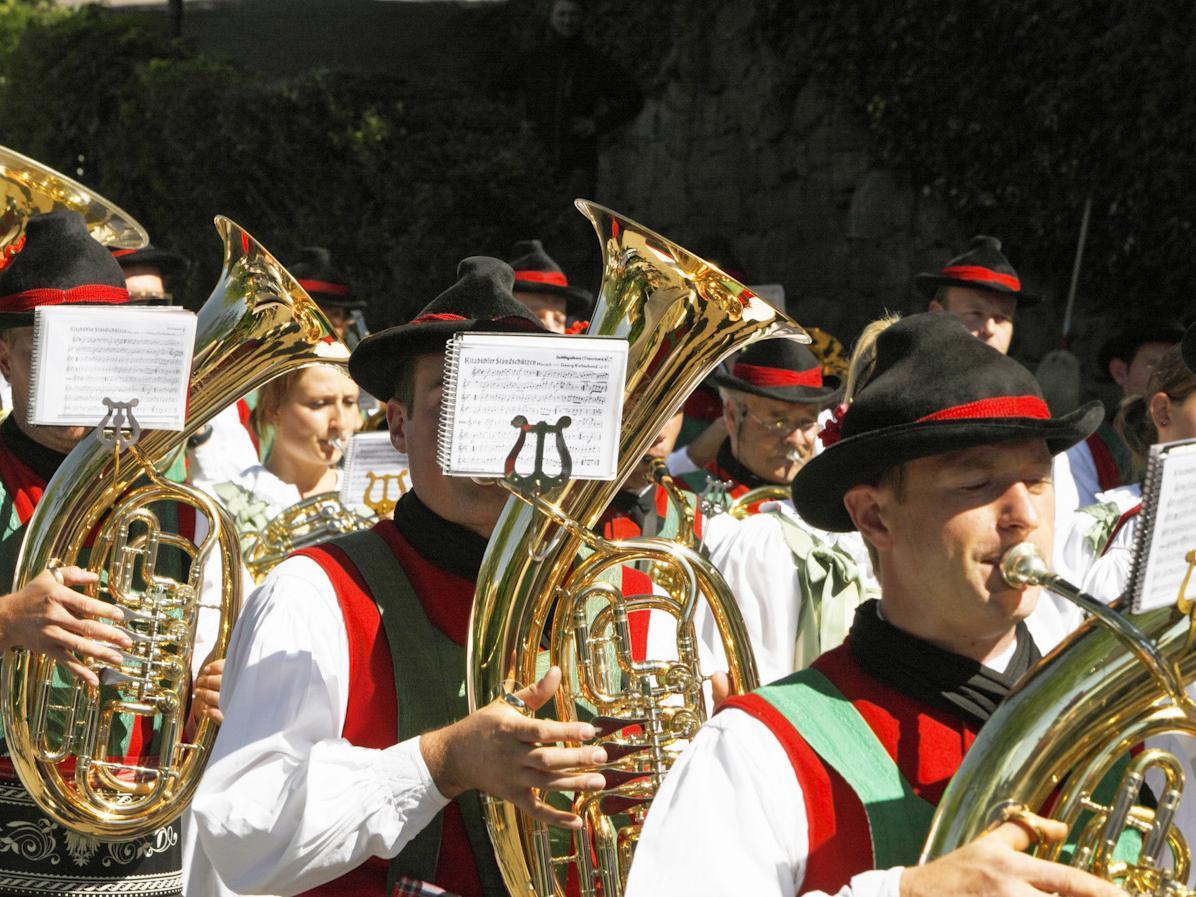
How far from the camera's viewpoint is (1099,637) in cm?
221

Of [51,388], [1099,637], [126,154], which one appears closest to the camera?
[1099,637]

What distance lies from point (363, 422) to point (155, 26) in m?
8.96

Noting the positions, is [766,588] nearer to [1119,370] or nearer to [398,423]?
[398,423]

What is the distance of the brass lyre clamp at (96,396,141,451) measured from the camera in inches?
142

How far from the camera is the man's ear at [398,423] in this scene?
334 centimetres

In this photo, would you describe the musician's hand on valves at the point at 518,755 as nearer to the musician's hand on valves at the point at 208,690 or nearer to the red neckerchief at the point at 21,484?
the musician's hand on valves at the point at 208,690

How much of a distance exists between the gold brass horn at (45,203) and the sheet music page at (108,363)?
4.78 ft

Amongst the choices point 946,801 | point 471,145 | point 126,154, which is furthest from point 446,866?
point 126,154

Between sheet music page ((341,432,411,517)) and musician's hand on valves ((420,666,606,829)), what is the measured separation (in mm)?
2223

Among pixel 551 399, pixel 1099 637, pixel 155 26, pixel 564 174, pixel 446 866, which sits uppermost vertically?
pixel 155 26

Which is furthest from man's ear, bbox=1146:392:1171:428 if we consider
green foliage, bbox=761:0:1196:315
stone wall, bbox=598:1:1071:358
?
stone wall, bbox=598:1:1071:358

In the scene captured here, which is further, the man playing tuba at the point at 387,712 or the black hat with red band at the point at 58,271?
the black hat with red band at the point at 58,271

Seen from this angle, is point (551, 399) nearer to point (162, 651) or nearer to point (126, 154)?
point (162, 651)

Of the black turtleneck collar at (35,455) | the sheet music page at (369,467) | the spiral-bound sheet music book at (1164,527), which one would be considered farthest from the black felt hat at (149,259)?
the spiral-bound sheet music book at (1164,527)
